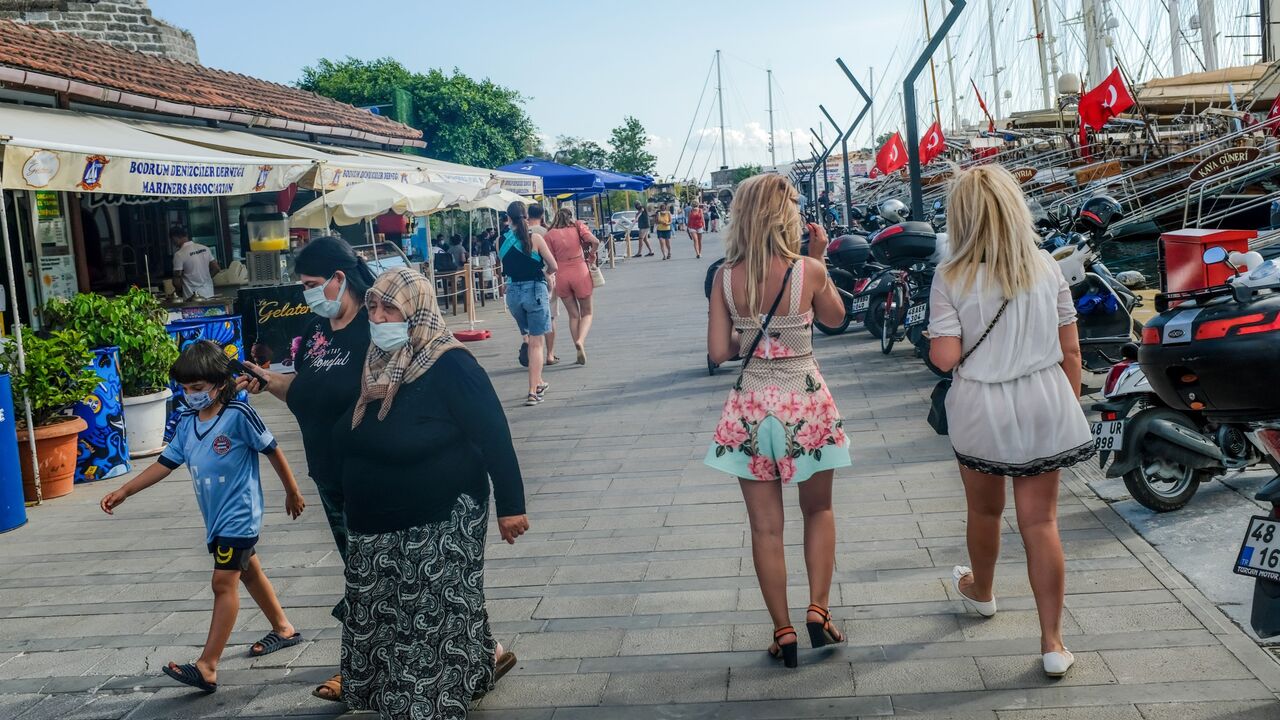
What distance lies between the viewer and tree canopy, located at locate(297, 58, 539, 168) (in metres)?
51.6

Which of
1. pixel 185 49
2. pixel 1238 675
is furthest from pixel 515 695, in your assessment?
pixel 185 49

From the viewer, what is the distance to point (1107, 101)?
19.9 metres

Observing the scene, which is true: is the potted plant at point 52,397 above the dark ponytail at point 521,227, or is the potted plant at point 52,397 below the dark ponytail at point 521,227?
below

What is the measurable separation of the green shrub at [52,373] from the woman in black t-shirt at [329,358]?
443cm

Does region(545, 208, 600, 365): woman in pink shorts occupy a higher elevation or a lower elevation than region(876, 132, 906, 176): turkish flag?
lower

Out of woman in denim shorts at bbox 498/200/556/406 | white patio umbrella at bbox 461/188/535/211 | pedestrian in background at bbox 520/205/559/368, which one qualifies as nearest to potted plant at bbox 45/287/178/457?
woman in denim shorts at bbox 498/200/556/406

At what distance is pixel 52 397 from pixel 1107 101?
17415mm

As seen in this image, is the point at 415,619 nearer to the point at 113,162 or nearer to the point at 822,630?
the point at 822,630

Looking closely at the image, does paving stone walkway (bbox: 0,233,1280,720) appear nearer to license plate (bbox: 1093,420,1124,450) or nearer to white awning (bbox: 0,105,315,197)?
license plate (bbox: 1093,420,1124,450)

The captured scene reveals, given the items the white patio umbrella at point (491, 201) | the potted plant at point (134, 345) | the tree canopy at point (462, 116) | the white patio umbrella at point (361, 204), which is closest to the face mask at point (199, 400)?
the potted plant at point (134, 345)

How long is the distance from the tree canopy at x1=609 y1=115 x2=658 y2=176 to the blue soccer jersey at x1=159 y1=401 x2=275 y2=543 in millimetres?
76433

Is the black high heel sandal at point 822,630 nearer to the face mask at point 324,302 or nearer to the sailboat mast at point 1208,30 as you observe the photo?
the face mask at point 324,302

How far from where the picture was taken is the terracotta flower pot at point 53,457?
7684 millimetres

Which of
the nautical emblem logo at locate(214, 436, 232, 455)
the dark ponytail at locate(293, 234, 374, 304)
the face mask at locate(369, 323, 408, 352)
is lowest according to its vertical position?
the nautical emblem logo at locate(214, 436, 232, 455)
